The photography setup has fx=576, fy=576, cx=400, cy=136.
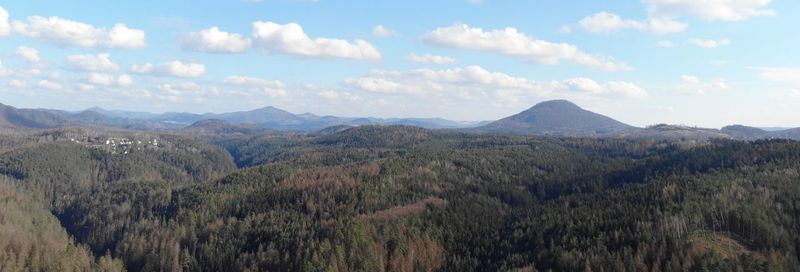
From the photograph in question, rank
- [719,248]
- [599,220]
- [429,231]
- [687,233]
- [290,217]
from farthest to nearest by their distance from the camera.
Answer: [290,217]
[429,231]
[599,220]
[687,233]
[719,248]

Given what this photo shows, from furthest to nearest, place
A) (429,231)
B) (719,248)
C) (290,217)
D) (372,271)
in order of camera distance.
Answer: (290,217), (429,231), (372,271), (719,248)

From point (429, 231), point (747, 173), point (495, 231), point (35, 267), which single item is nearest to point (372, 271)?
point (429, 231)

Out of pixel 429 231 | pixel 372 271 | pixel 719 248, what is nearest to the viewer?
pixel 719 248

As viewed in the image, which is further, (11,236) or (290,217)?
(290,217)

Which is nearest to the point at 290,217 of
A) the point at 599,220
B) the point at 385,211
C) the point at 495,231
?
the point at 385,211

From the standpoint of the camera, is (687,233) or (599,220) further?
(599,220)

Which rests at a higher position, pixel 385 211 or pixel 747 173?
pixel 747 173

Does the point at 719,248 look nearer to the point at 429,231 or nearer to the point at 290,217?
the point at 429,231

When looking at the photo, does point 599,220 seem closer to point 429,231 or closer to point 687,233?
point 687,233

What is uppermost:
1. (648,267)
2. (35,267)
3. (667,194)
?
(667,194)
